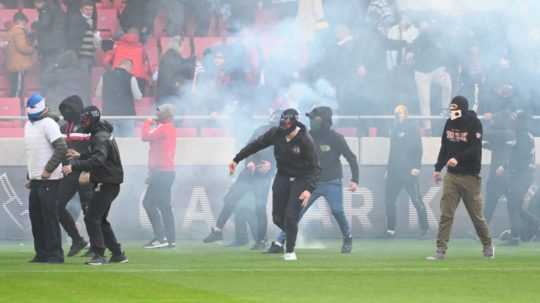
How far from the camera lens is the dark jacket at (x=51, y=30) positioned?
24.9 m

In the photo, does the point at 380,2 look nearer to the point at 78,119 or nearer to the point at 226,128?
the point at 226,128

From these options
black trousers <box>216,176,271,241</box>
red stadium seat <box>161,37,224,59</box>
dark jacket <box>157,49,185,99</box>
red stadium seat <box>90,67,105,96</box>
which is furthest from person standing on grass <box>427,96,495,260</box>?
red stadium seat <box>90,67,105,96</box>

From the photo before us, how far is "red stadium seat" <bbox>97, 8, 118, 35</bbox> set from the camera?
84.3 feet

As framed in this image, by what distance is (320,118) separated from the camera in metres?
20.3

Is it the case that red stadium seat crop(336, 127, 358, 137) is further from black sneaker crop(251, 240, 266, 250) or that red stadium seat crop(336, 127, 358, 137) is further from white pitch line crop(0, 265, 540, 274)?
white pitch line crop(0, 265, 540, 274)

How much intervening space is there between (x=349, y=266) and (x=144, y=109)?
8580mm

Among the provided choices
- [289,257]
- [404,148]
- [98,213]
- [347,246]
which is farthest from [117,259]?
[404,148]

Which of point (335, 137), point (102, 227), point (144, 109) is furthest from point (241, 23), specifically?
point (102, 227)

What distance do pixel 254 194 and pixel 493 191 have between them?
3916 mm

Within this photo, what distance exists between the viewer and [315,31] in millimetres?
24156

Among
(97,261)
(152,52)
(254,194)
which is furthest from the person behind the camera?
(152,52)

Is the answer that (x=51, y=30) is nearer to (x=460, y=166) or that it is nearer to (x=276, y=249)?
(x=276, y=249)

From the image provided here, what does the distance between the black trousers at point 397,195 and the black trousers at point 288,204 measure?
514 centimetres

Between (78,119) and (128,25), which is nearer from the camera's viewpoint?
(78,119)
